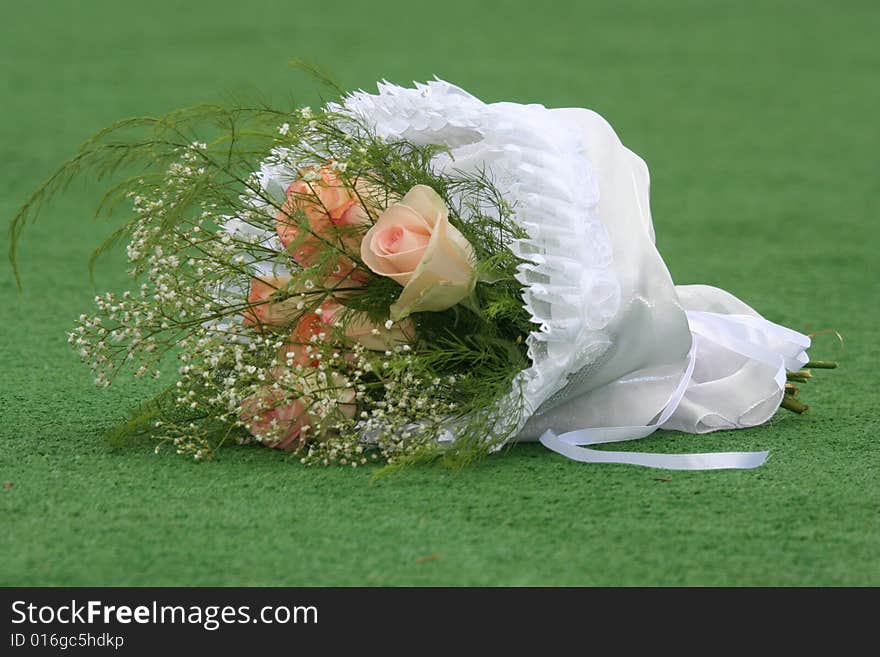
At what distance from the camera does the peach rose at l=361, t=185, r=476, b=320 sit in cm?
169

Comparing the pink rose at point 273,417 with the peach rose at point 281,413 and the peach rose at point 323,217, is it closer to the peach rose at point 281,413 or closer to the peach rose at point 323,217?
the peach rose at point 281,413

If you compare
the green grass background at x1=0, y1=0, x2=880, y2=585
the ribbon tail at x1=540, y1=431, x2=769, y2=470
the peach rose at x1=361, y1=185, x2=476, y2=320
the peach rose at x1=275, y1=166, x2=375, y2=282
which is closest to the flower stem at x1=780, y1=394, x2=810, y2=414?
the green grass background at x1=0, y1=0, x2=880, y2=585

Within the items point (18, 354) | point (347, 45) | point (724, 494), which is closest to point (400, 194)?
point (724, 494)

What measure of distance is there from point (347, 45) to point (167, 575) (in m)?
5.43

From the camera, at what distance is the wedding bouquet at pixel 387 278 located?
175 cm

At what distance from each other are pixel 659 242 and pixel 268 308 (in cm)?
214

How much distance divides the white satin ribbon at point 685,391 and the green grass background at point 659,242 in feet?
0.09

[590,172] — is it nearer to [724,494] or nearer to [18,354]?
[724,494]

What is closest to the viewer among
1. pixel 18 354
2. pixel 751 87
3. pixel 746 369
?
pixel 746 369

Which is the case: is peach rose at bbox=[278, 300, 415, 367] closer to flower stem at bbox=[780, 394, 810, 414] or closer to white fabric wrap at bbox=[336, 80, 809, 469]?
white fabric wrap at bbox=[336, 80, 809, 469]

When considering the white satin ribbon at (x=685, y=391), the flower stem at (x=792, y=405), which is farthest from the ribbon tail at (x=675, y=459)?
the flower stem at (x=792, y=405)

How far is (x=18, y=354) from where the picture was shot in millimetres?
2520

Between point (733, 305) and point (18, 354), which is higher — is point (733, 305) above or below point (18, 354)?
above

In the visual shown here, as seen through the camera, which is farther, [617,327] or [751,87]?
[751,87]
